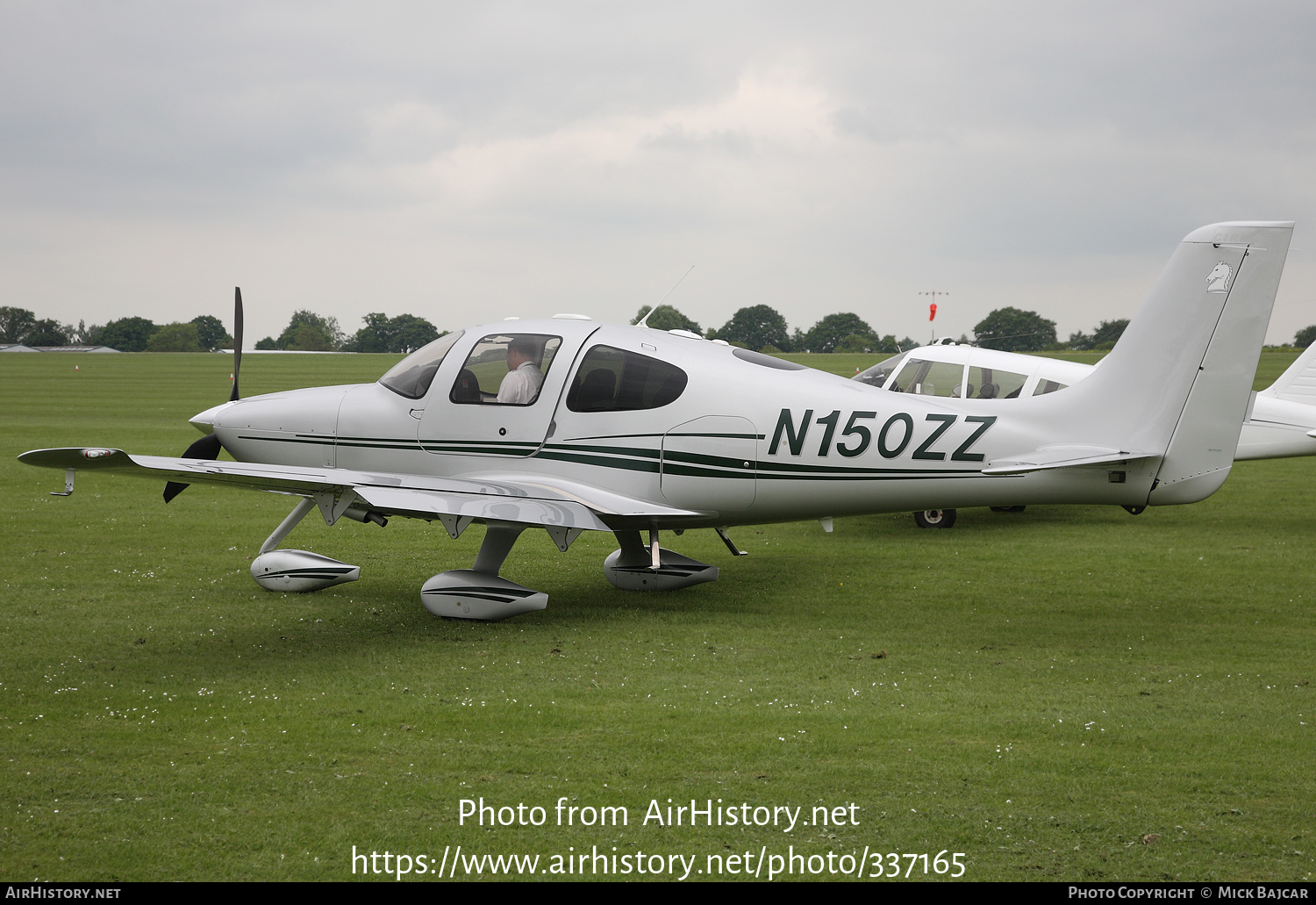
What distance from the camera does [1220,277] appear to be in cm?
713

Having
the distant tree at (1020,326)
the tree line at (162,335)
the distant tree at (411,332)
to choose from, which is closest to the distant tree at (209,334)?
the tree line at (162,335)

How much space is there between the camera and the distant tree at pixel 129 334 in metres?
129

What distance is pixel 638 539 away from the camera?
9.64 metres

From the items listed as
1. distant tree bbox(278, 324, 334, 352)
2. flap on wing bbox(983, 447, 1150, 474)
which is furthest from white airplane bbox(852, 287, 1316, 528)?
distant tree bbox(278, 324, 334, 352)

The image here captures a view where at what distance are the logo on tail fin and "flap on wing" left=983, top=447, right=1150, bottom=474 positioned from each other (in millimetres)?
1215

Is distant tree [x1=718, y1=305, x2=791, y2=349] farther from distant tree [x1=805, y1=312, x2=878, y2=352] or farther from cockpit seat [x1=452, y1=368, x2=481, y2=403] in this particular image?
cockpit seat [x1=452, y1=368, x2=481, y2=403]

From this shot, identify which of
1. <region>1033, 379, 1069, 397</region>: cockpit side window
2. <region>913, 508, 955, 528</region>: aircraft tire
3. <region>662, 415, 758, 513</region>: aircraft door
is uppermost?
<region>1033, 379, 1069, 397</region>: cockpit side window

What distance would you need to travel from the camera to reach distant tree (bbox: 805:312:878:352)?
83.3 m

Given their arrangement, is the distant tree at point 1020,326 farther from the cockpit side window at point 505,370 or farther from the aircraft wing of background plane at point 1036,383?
the cockpit side window at point 505,370

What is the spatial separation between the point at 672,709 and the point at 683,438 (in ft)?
9.17

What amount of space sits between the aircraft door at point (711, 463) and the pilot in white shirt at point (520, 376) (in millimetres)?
1214

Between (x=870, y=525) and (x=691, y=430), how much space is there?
236 inches

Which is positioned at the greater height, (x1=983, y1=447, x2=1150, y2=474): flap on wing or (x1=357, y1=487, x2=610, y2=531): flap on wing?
(x1=983, y1=447, x2=1150, y2=474): flap on wing

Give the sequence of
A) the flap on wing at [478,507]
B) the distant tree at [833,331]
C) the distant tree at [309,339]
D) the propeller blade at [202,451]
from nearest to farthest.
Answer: the flap on wing at [478,507], the propeller blade at [202,451], the distant tree at [833,331], the distant tree at [309,339]
